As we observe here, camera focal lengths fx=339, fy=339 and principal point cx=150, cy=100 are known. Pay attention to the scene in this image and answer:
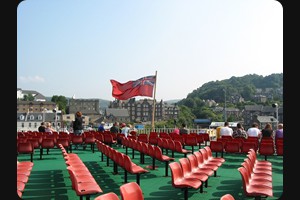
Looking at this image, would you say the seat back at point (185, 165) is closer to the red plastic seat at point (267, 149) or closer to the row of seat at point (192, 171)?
the row of seat at point (192, 171)

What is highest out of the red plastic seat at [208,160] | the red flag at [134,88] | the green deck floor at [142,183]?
the red flag at [134,88]

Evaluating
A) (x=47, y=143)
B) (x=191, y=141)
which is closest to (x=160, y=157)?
(x=191, y=141)

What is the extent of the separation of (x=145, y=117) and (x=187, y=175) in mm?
178887

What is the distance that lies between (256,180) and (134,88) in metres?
14.2

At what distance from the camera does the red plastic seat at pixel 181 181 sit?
5980 millimetres

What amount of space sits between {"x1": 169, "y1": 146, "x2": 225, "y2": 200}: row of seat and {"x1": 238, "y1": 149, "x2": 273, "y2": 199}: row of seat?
84 centimetres

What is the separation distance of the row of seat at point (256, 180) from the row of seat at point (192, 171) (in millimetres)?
842

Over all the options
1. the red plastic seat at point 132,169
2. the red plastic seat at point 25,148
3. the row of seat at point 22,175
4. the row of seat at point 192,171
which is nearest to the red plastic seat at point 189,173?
the row of seat at point 192,171

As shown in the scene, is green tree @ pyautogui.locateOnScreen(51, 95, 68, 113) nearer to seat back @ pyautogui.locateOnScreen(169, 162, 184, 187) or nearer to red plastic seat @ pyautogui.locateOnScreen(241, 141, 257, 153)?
red plastic seat @ pyautogui.locateOnScreen(241, 141, 257, 153)

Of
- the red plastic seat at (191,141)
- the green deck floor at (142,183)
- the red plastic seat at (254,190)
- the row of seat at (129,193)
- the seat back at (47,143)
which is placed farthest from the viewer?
the red plastic seat at (191,141)

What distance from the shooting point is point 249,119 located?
151m

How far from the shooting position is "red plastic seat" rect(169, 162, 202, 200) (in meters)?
5.98

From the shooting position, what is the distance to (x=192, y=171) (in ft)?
23.7
